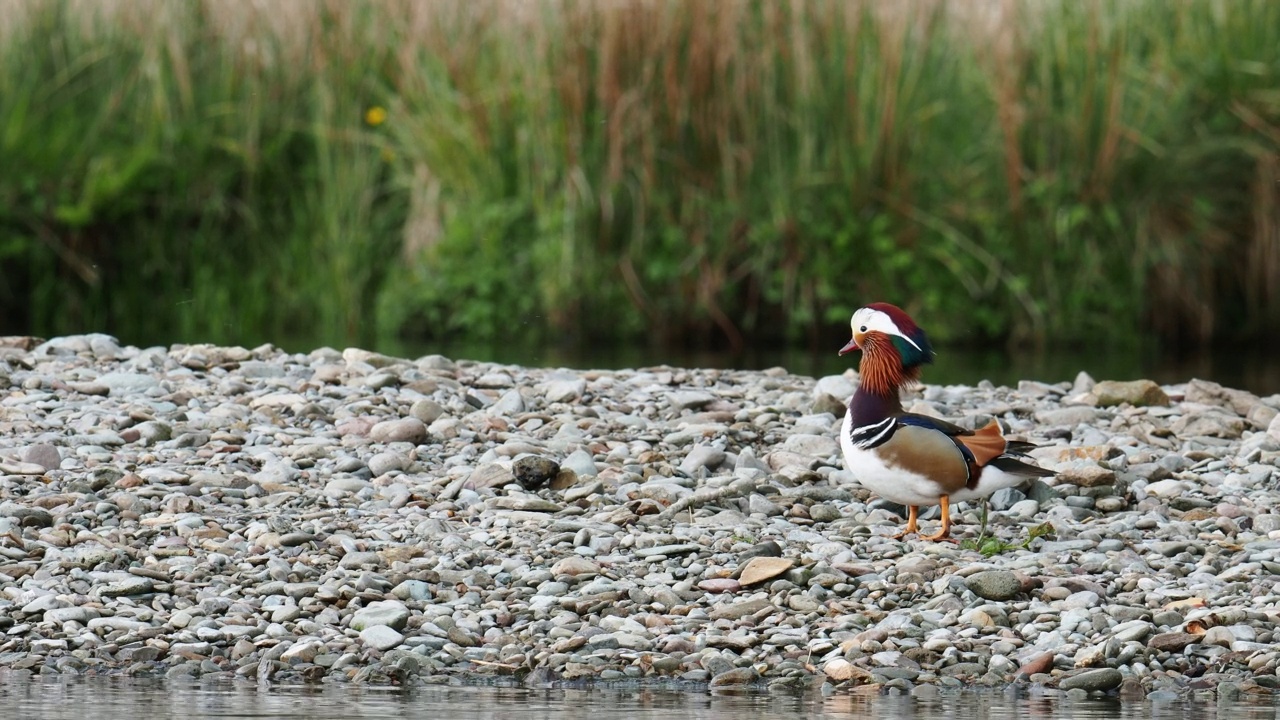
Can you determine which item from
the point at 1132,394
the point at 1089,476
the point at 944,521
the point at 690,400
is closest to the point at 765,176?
the point at 1132,394

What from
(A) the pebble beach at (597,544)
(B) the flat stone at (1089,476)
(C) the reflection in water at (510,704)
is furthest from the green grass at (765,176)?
(C) the reflection in water at (510,704)

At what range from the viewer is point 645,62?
1059 centimetres

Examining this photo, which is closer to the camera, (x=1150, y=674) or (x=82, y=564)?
(x=1150, y=674)

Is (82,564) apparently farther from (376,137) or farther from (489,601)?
(376,137)

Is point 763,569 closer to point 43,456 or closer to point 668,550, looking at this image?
point 668,550

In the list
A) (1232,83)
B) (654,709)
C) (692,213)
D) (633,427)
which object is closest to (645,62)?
(692,213)

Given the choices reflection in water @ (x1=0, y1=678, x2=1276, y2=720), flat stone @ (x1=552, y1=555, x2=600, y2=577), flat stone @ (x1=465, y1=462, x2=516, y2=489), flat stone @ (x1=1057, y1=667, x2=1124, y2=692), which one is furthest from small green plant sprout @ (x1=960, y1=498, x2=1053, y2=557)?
flat stone @ (x1=465, y1=462, x2=516, y2=489)

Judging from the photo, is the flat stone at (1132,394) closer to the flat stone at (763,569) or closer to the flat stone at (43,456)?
the flat stone at (763,569)

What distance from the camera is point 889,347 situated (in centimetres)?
497

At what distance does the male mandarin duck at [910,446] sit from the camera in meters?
4.71

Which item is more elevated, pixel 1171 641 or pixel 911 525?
pixel 911 525

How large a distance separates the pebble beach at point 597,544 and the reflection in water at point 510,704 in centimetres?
11

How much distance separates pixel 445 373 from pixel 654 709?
137 inches

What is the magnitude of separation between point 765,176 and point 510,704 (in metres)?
7.51
